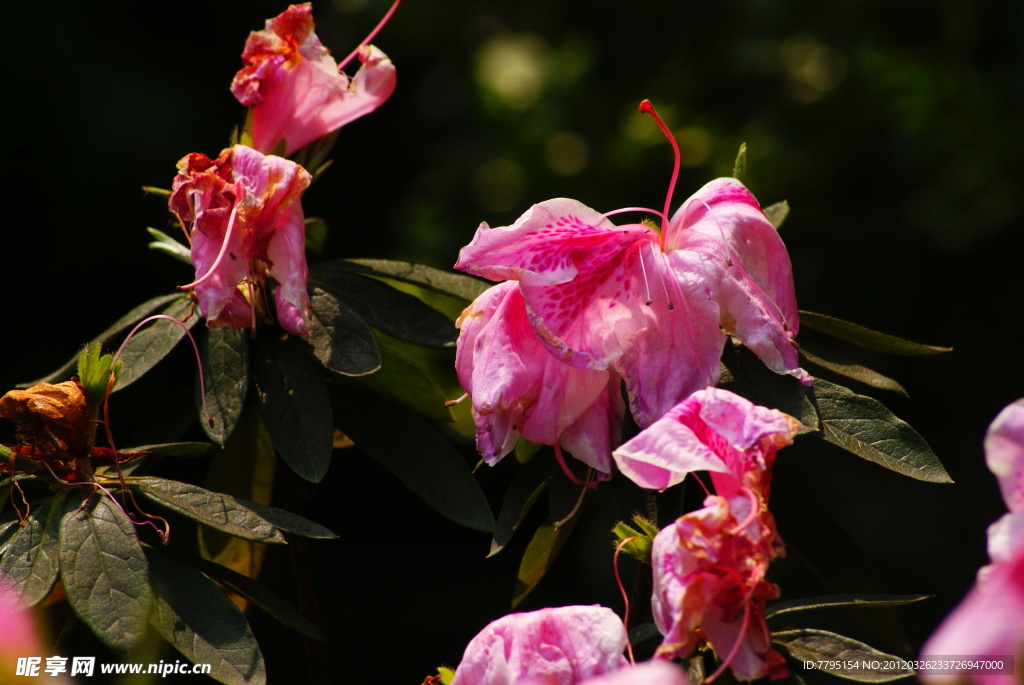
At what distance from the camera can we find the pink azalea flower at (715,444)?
0.46 m

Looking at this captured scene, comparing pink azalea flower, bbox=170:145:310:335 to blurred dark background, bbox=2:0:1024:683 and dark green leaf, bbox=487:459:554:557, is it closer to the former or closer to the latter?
dark green leaf, bbox=487:459:554:557

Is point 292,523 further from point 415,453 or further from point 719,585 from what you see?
point 719,585

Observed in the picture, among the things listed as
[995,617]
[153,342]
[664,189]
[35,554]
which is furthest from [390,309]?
[664,189]

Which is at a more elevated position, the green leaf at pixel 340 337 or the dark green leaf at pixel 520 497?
the green leaf at pixel 340 337

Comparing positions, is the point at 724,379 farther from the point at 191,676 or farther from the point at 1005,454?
the point at 191,676

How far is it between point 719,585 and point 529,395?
0.16 metres

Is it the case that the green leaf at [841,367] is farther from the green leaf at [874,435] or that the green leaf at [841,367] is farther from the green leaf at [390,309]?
the green leaf at [390,309]

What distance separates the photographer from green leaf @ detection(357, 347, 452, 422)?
0.74 metres

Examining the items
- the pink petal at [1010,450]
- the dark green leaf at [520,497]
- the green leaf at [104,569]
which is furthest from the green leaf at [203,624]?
the pink petal at [1010,450]

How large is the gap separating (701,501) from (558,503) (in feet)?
0.35

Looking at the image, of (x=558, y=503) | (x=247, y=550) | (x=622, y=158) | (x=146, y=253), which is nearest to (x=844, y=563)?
(x=558, y=503)

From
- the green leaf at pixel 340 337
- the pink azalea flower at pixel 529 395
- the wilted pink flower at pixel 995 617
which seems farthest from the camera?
the green leaf at pixel 340 337

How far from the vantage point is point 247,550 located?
830mm

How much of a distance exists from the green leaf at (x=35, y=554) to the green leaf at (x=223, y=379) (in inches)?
4.2
